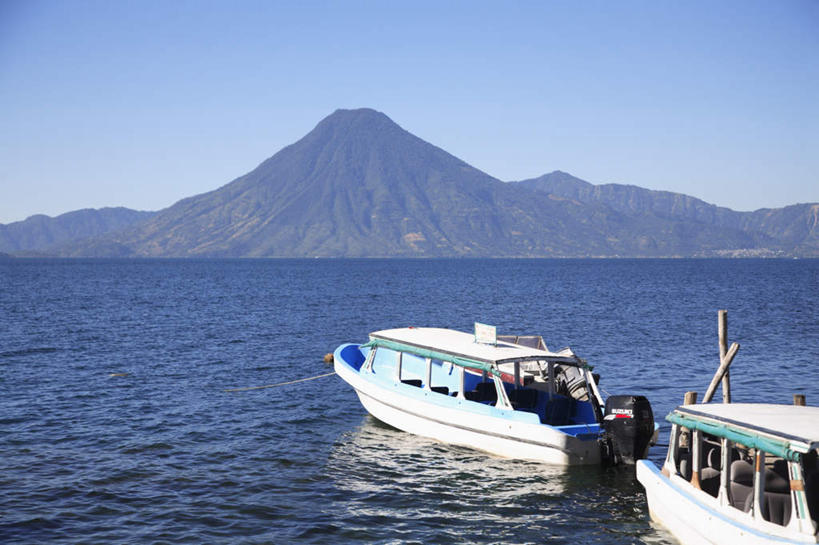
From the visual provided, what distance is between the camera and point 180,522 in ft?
57.6

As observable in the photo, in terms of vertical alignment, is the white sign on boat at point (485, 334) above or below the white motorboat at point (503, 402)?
above

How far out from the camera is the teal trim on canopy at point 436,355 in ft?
75.4

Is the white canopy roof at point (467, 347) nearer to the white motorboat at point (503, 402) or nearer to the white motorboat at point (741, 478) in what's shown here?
the white motorboat at point (503, 402)

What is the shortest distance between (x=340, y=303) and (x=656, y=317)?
37740 millimetres

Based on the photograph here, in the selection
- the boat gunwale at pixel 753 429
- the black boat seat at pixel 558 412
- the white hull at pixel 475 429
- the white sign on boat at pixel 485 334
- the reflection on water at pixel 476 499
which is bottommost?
the reflection on water at pixel 476 499

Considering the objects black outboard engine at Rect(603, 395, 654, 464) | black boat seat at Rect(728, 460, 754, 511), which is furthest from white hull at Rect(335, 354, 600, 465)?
black boat seat at Rect(728, 460, 754, 511)

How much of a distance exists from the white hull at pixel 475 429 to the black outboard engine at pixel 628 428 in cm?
57

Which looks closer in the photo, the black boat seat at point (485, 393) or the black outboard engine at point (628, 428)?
the black outboard engine at point (628, 428)

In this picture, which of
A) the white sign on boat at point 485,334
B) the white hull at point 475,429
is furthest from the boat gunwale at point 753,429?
the white sign on boat at point 485,334

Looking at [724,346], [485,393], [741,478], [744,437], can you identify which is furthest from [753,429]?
[724,346]

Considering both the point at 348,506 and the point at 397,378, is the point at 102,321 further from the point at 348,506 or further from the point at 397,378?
the point at 348,506

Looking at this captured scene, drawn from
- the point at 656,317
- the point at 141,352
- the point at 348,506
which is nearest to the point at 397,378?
the point at 348,506

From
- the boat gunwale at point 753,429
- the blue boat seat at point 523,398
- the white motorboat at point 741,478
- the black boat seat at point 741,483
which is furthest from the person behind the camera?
the blue boat seat at point 523,398

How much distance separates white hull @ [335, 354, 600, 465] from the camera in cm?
2075
